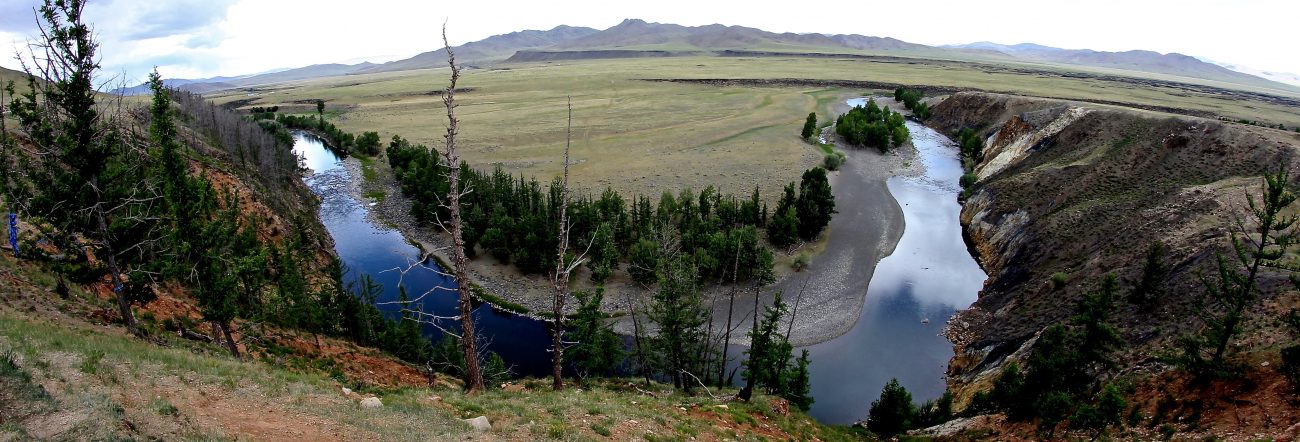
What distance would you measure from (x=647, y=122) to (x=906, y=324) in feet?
252

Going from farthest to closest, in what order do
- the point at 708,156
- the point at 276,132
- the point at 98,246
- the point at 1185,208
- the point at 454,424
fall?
the point at 276,132 < the point at 708,156 < the point at 1185,208 < the point at 98,246 < the point at 454,424

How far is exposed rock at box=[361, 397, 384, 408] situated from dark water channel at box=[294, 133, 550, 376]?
370 cm

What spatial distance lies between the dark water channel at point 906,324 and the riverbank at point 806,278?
1261 mm

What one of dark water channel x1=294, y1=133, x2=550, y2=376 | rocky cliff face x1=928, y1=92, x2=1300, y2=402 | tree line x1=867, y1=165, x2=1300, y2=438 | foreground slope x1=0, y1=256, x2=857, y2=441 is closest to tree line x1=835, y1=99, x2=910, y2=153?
rocky cliff face x1=928, y1=92, x2=1300, y2=402

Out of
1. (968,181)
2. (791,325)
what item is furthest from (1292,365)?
(968,181)

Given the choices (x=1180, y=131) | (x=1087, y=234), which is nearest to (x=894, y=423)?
(x=1087, y=234)

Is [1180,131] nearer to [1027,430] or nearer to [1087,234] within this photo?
[1087,234]

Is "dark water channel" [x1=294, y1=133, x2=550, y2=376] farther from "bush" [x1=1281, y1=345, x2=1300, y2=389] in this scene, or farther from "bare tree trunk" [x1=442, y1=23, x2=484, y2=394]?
"bush" [x1=1281, y1=345, x2=1300, y2=389]

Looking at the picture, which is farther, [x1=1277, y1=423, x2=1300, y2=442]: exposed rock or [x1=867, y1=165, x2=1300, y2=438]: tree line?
[x1=867, y1=165, x2=1300, y2=438]: tree line

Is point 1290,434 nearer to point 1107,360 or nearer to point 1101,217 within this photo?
point 1107,360

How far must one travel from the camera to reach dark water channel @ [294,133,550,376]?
3541 cm

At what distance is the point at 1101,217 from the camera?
133ft

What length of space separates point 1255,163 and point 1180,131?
9.76m

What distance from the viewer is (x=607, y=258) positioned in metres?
40.4
